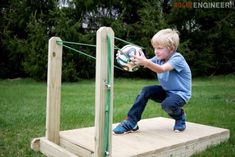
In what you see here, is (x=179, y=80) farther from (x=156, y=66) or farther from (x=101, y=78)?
(x=101, y=78)

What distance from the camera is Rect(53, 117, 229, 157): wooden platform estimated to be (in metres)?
2.76

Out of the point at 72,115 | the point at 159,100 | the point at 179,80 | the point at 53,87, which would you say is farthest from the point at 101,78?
the point at 72,115

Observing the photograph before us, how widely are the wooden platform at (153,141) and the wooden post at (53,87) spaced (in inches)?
4.6

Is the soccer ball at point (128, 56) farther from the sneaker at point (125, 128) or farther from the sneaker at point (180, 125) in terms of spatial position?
the sneaker at point (180, 125)

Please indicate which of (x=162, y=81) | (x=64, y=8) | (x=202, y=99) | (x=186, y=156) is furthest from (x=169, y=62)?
(x=64, y=8)

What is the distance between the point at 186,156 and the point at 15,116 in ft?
9.31

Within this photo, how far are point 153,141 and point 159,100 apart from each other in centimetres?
63

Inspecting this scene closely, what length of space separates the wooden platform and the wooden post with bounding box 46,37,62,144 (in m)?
0.12

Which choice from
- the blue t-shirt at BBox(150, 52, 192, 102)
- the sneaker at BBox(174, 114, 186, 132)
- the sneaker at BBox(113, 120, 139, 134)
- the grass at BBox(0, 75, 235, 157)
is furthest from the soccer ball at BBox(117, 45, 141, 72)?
the grass at BBox(0, 75, 235, 157)

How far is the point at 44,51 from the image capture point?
466 inches

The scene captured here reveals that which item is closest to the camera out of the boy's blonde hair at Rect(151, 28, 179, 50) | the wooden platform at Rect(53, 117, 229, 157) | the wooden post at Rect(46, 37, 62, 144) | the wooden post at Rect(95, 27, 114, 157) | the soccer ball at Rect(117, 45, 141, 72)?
the wooden post at Rect(95, 27, 114, 157)

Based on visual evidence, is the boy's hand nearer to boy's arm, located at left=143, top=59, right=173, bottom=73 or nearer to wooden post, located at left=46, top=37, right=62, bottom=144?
boy's arm, located at left=143, top=59, right=173, bottom=73

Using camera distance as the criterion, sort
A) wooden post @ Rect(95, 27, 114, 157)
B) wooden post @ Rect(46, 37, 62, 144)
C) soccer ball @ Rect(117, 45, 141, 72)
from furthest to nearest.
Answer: wooden post @ Rect(46, 37, 62, 144)
soccer ball @ Rect(117, 45, 141, 72)
wooden post @ Rect(95, 27, 114, 157)

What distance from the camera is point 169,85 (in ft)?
11.0
